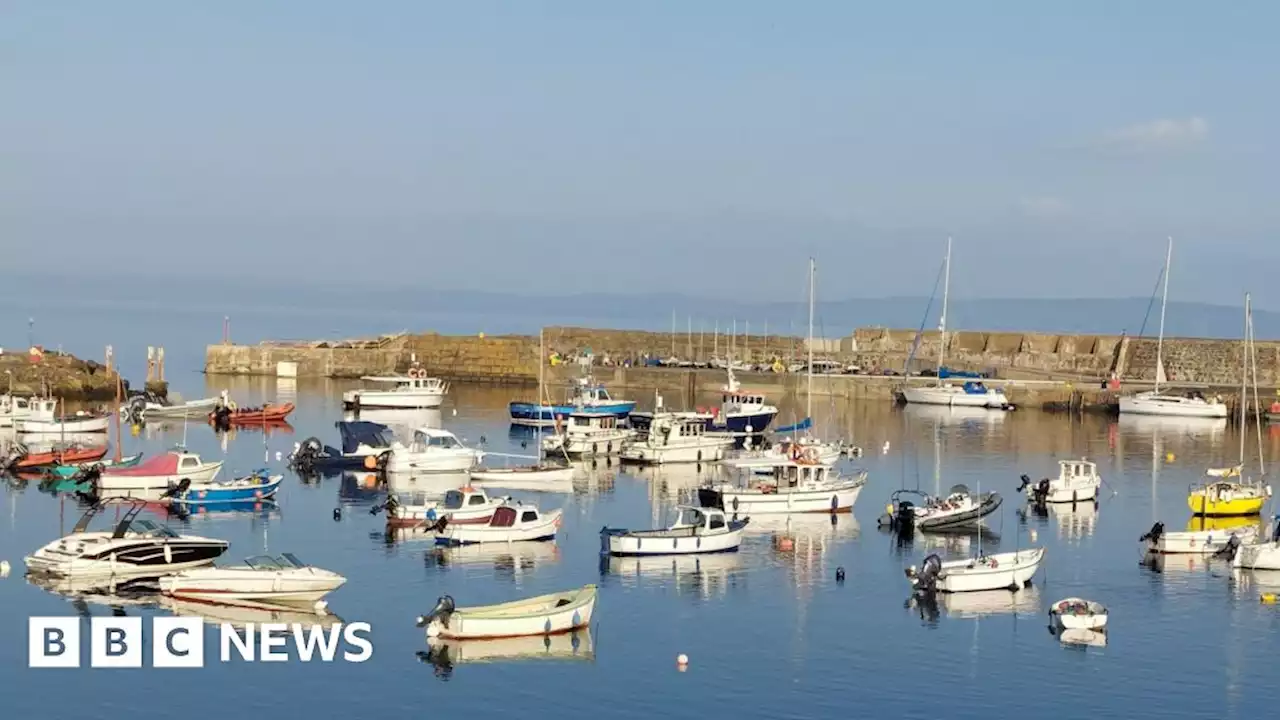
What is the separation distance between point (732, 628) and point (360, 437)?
21960 mm

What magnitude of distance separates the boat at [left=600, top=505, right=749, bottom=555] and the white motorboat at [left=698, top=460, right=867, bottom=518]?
3.90 m

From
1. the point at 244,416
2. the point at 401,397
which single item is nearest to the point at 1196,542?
the point at 244,416

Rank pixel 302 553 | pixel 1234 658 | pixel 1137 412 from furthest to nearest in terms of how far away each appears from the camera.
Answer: pixel 1137 412
pixel 302 553
pixel 1234 658

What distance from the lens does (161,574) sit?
29953 mm

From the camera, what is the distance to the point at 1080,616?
27.7m

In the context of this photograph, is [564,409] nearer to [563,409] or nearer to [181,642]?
[563,409]

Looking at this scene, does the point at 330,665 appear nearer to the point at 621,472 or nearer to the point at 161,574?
the point at 161,574

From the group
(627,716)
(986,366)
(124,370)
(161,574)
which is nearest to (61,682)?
(161,574)

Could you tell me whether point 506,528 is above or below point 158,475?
below

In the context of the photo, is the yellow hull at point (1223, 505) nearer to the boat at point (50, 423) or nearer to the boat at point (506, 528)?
the boat at point (506, 528)

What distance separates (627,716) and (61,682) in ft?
25.6

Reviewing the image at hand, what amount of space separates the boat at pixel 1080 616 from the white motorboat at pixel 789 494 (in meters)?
10.8

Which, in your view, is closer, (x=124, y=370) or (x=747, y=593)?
(x=747, y=593)

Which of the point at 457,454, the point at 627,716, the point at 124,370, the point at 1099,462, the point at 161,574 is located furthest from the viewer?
the point at 124,370
